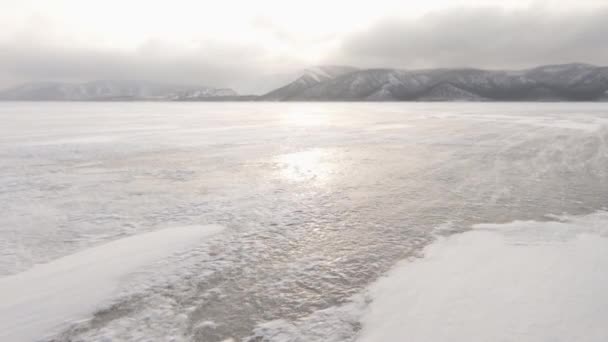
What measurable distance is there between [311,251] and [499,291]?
2108mm

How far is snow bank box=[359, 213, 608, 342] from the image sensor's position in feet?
9.85

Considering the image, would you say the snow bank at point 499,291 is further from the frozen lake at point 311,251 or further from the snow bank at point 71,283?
the snow bank at point 71,283

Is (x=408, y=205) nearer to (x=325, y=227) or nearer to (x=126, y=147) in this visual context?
(x=325, y=227)

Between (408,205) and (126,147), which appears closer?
(408,205)

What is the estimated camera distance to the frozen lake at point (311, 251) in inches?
124

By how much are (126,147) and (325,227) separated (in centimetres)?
1153

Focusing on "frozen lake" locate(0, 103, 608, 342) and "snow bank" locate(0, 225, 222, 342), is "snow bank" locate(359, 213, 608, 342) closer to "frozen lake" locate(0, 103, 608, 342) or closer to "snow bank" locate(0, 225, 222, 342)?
"frozen lake" locate(0, 103, 608, 342)

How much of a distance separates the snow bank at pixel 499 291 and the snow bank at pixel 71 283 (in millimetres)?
2699

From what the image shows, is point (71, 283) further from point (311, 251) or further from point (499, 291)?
point (499, 291)

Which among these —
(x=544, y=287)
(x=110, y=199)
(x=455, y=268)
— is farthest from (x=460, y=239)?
(x=110, y=199)

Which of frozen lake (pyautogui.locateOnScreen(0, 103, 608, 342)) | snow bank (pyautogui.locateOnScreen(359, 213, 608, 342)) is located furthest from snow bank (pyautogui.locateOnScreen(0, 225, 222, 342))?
snow bank (pyautogui.locateOnScreen(359, 213, 608, 342))

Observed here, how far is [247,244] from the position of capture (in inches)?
190

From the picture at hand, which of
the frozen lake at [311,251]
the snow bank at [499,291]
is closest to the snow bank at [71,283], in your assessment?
the frozen lake at [311,251]

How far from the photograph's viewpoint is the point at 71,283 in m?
3.86
